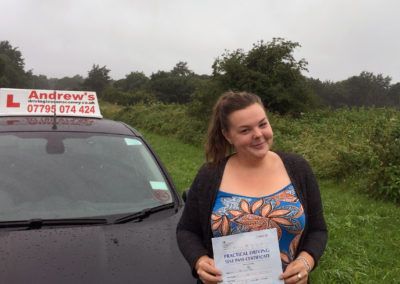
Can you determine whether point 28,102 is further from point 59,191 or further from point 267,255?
point 267,255

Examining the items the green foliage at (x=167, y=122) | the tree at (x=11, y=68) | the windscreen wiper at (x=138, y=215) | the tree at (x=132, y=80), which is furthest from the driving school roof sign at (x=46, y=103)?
the tree at (x=132, y=80)

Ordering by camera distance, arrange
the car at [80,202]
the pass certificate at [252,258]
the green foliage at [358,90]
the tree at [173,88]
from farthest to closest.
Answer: the tree at [173,88], the green foliage at [358,90], the car at [80,202], the pass certificate at [252,258]

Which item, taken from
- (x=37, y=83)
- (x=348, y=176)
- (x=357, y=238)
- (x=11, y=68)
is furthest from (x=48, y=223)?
(x=37, y=83)

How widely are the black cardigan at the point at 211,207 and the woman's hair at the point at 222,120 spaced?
8cm

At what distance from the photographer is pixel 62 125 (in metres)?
3.65

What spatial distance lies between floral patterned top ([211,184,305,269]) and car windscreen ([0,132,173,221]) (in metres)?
1.19

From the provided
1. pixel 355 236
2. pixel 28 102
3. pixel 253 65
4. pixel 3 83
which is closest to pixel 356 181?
pixel 355 236

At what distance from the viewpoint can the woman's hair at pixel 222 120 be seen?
6.54 ft

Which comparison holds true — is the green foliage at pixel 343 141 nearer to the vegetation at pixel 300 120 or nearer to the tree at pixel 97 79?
the vegetation at pixel 300 120

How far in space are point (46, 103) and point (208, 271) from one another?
2796mm

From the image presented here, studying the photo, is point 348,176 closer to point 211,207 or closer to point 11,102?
point 11,102

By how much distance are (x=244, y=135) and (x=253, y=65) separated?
49.1ft

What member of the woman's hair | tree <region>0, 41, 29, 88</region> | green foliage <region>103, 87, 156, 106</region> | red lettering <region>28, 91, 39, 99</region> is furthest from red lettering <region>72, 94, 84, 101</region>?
tree <region>0, 41, 29, 88</region>

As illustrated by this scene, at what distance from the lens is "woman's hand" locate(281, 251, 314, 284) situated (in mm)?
1852
